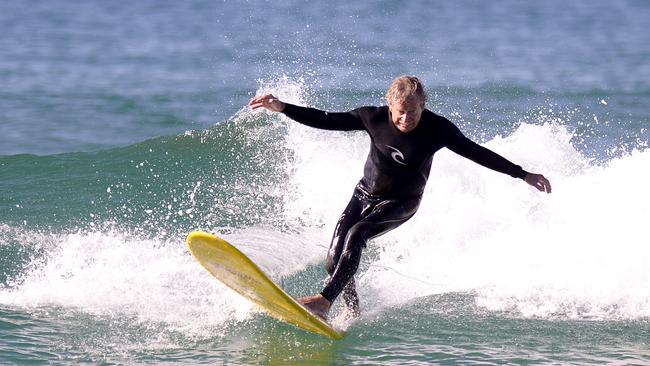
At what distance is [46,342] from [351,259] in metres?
2.12

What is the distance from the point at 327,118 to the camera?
7305mm

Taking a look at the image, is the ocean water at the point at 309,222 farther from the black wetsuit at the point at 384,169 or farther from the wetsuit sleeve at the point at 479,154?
the wetsuit sleeve at the point at 479,154

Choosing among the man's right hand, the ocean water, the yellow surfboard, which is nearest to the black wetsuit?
the man's right hand

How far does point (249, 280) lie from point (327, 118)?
1253 mm

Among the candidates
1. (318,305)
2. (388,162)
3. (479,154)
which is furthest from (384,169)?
(318,305)

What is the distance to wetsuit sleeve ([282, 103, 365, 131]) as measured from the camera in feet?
23.9

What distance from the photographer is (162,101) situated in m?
19.7

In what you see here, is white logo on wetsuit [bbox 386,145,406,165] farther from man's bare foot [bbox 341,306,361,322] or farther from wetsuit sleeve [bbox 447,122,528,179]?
man's bare foot [bbox 341,306,361,322]

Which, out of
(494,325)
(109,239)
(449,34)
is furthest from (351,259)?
(449,34)

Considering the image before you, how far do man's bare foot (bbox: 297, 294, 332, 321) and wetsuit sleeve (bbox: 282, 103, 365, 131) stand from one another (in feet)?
3.88

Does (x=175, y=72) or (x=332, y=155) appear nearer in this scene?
(x=332, y=155)

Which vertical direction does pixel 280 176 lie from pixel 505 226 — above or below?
above

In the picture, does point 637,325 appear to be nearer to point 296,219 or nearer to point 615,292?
Result: point 615,292

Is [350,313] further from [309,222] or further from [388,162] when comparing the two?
[309,222]
